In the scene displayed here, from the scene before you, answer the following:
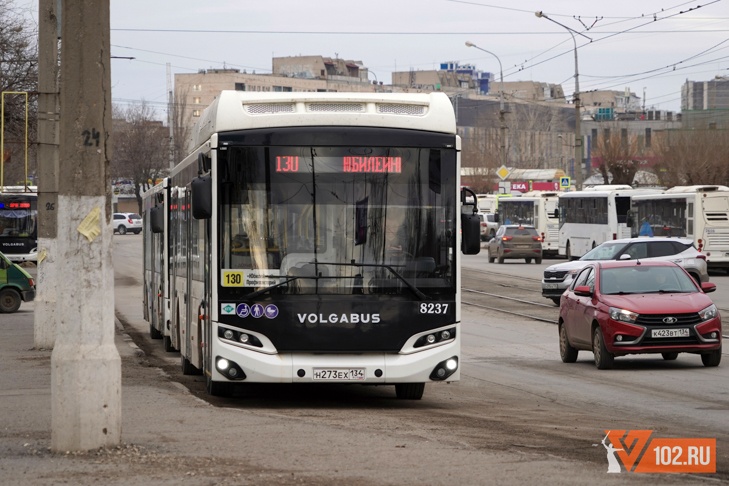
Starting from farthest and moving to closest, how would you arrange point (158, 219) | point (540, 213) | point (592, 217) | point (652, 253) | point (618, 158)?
point (618, 158) < point (540, 213) < point (592, 217) < point (652, 253) < point (158, 219)

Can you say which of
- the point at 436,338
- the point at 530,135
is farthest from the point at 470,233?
the point at 530,135

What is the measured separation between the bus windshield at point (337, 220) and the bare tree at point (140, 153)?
9207cm

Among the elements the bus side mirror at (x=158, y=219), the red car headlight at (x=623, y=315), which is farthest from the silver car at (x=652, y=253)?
the bus side mirror at (x=158, y=219)

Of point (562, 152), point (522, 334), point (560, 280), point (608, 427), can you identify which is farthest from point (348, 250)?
point (562, 152)

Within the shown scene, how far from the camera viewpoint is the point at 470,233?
1245cm

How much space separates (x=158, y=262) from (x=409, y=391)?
9.22 m

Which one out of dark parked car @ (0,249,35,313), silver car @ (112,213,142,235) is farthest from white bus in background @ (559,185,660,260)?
silver car @ (112,213,142,235)

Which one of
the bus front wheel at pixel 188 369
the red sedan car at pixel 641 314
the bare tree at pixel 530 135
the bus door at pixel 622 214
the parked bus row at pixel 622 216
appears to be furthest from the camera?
the bare tree at pixel 530 135

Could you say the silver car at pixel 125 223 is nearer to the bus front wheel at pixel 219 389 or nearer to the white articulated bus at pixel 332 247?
the bus front wheel at pixel 219 389

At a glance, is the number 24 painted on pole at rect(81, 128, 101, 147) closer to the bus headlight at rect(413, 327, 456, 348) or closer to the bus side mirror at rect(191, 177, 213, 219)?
the bus side mirror at rect(191, 177, 213, 219)

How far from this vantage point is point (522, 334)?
85.6ft

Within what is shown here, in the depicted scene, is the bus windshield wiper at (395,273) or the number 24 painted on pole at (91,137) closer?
the number 24 painted on pole at (91,137)

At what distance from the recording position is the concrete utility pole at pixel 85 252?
859cm

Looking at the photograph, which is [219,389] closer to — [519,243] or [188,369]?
[188,369]
